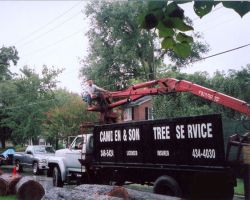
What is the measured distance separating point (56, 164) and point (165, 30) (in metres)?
15.6

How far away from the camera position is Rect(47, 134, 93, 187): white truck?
15404mm

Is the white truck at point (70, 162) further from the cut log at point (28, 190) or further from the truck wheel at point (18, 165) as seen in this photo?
the truck wheel at point (18, 165)

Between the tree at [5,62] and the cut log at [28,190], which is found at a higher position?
the tree at [5,62]

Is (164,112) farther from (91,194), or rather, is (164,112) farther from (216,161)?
(91,194)

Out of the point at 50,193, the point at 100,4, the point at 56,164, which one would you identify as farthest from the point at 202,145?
the point at 100,4

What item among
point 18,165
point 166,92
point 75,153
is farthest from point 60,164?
point 18,165

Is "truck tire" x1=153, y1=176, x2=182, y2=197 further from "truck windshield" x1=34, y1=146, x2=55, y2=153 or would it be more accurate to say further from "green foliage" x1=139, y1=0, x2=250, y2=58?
"truck windshield" x1=34, y1=146, x2=55, y2=153

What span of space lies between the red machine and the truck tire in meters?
2.58

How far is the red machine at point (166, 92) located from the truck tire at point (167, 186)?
2.58 meters

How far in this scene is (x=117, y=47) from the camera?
37.4 metres

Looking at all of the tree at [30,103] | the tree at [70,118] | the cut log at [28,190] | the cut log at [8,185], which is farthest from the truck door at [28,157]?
Answer: the cut log at [28,190]

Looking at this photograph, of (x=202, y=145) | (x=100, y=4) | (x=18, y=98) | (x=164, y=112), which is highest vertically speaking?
(x=100, y=4)

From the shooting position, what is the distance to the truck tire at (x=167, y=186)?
34.9ft

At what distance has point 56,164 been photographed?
17.5 meters
